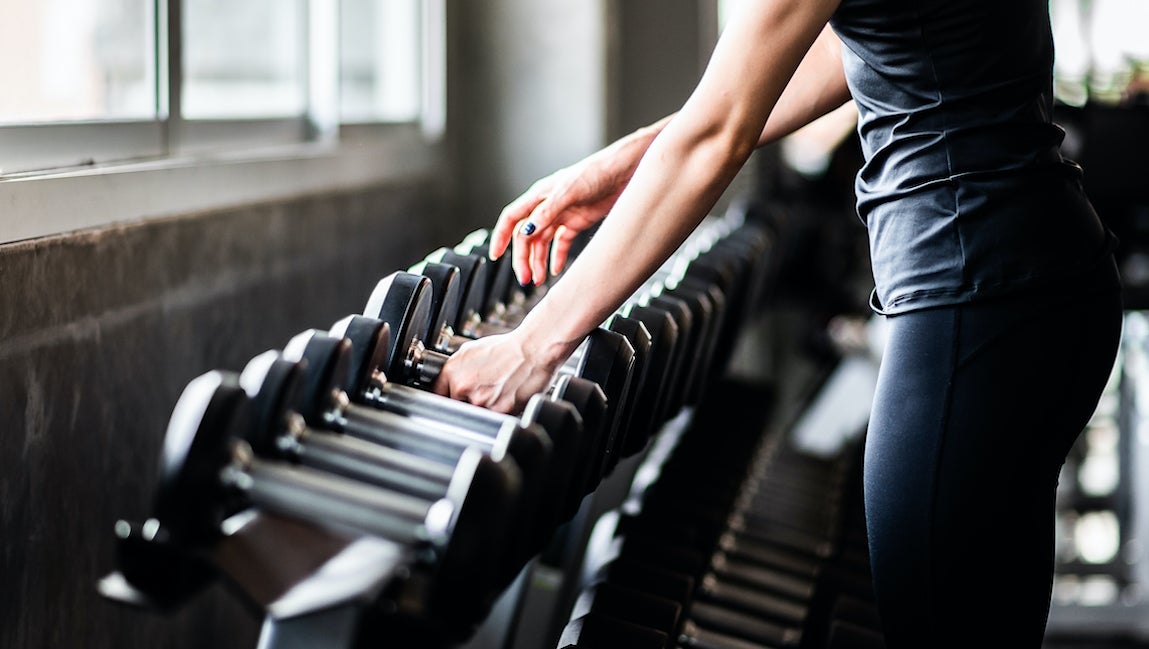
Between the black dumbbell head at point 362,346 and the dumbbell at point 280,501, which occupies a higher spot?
the black dumbbell head at point 362,346

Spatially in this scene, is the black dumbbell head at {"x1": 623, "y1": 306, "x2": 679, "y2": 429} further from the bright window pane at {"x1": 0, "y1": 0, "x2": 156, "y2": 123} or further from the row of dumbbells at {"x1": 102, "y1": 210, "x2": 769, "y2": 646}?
the bright window pane at {"x1": 0, "y1": 0, "x2": 156, "y2": 123}

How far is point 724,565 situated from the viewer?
224 cm

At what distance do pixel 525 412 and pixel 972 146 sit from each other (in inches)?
19.7

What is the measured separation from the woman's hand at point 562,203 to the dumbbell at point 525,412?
12.2 inches

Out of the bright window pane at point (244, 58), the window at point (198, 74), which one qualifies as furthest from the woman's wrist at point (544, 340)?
the bright window pane at point (244, 58)

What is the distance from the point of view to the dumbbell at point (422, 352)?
1151 mm

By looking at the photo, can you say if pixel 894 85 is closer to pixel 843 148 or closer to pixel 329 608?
pixel 329 608

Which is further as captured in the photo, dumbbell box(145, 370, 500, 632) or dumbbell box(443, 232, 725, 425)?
dumbbell box(443, 232, 725, 425)

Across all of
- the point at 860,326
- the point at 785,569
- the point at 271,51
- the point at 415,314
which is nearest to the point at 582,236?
the point at 271,51

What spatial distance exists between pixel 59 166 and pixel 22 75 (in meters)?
0.14

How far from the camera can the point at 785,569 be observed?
2.25 meters

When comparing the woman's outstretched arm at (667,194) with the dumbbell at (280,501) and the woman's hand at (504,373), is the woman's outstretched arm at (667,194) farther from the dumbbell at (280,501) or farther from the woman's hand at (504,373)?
the dumbbell at (280,501)

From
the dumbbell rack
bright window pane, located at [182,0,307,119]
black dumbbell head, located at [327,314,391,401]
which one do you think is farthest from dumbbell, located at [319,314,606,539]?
the dumbbell rack

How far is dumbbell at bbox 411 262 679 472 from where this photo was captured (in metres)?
1.29
